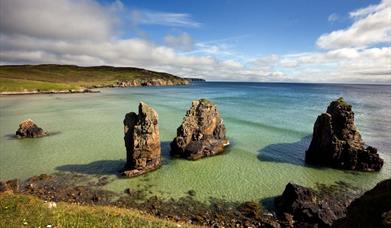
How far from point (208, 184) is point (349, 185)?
14.4m

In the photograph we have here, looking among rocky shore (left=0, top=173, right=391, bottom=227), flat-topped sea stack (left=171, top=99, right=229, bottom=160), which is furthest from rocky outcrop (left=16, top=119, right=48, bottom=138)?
flat-topped sea stack (left=171, top=99, right=229, bottom=160)

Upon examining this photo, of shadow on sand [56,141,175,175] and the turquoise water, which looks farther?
shadow on sand [56,141,175,175]

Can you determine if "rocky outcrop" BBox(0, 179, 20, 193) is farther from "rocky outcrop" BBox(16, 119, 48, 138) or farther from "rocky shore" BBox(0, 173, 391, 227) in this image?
"rocky outcrop" BBox(16, 119, 48, 138)

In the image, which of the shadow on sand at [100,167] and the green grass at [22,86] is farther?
the green grass at [22,86]

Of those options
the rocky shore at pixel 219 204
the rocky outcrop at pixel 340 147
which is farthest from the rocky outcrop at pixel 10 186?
the rocky outcrop at pixel 340 147

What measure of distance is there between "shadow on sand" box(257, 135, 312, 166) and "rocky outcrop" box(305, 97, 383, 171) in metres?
1.67

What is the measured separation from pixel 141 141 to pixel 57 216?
1386 cm

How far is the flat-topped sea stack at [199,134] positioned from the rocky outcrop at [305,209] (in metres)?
14.3

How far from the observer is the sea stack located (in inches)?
1193

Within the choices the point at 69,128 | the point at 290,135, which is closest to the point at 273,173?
the point at 290,135

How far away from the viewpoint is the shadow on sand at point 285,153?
35.3m

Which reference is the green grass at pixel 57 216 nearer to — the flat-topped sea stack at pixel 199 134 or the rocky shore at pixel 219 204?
the rocky shore at pixel 219 204

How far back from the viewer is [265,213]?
21.9 m

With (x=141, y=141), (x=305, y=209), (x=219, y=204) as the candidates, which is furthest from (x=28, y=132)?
(x=305, y=209)
